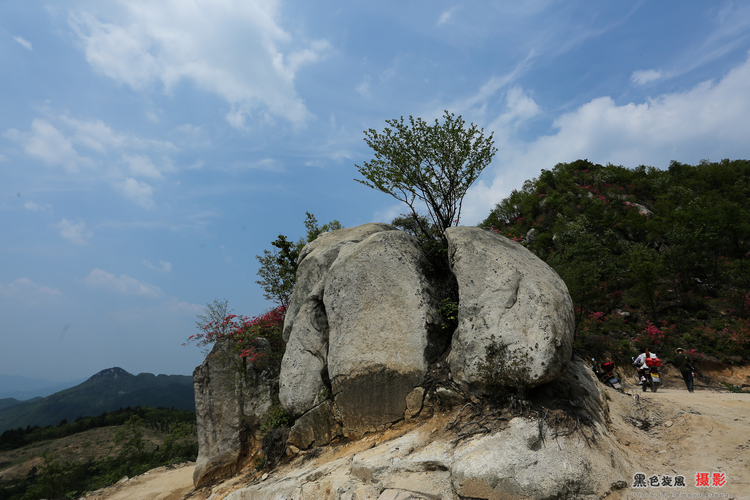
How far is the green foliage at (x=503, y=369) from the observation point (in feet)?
23.0

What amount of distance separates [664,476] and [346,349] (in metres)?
6.79

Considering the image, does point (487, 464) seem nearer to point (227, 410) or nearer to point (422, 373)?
point (422, 373)

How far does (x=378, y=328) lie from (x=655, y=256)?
28.7 meters

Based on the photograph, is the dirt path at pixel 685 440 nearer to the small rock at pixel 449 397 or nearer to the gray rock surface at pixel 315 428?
the small rock at pixel 449 397

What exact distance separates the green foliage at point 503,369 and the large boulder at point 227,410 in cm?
896

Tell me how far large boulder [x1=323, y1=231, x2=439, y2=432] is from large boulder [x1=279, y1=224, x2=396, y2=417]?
70 cm

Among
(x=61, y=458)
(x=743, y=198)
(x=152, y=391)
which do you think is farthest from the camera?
(x=152, y=391)

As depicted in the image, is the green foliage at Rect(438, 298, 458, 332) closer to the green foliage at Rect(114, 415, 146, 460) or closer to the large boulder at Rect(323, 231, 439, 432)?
the large boulder at Rect(323, 231, 439, 432)

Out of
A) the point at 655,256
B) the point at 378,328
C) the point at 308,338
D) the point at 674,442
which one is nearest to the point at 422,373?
the point at 378,328

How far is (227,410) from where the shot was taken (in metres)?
13.6

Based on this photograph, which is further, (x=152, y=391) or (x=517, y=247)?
(x=152, y=391)

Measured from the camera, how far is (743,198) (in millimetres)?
36562

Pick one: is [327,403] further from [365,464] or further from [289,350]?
[365,464]

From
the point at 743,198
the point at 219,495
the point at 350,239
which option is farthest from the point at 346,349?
the point at 743,198
